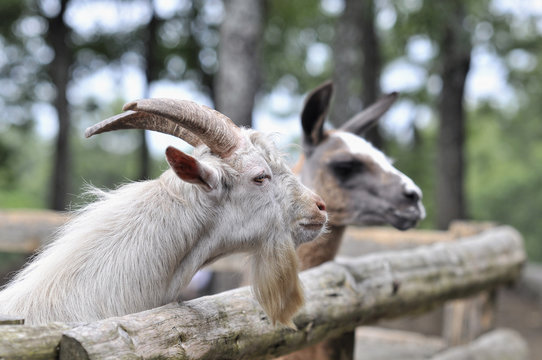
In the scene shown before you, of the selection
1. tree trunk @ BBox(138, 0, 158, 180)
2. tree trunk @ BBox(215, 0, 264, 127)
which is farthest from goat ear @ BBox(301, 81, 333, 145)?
tree trunk @ BBox(138, 0, 158, 180)

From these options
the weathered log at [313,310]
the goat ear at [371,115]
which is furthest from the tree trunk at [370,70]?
the goat ear at [371,115]

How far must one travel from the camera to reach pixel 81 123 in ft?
77.5

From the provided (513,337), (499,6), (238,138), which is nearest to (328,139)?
(238,138)

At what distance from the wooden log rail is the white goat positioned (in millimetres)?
186

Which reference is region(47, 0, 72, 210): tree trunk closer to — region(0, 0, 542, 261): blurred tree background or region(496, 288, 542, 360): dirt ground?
region(0, 0, 542, 261): blurred tree background

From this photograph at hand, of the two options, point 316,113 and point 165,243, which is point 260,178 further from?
point 316,113

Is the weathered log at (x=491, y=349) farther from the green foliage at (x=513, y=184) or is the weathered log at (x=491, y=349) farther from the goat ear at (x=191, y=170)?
the green foliage at (x=513, y=184)

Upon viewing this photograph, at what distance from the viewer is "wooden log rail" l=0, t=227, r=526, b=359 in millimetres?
1878

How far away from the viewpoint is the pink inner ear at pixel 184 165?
233cm

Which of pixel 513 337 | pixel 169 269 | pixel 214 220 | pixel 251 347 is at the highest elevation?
pixel 214 220

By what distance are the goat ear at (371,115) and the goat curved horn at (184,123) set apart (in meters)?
2.07

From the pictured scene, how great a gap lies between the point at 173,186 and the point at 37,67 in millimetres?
14801

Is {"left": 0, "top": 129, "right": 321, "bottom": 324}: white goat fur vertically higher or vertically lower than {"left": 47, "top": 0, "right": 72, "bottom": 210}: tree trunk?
lower

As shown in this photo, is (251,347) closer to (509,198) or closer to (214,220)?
(214,220)
